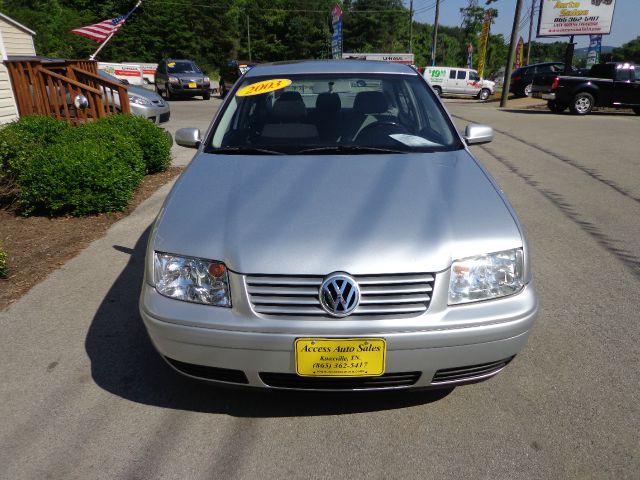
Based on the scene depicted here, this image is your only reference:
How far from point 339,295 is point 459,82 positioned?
28419mm

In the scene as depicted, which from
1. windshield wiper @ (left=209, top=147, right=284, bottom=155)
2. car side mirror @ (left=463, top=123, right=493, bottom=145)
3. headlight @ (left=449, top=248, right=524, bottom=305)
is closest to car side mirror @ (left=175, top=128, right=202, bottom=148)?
windshield wiper @ (left=209, top=147, right=284, bottom=155)

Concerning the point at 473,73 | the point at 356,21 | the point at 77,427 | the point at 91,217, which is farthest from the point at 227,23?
the point at 77,427

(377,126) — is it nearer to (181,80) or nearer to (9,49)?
(9,49)

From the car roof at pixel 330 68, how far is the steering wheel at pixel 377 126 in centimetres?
49

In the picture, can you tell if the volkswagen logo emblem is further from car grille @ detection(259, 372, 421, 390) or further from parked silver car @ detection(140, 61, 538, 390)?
car grille @ detection(259, 372, 421, 390)

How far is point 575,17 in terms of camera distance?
837 inches

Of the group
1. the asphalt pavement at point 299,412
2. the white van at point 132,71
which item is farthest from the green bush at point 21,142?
the white van at point 132,71

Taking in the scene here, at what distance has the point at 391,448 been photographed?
226 centimetres

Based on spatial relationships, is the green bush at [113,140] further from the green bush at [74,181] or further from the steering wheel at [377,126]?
the steering wheel at [377,126]

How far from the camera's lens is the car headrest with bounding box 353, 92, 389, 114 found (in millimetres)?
3615

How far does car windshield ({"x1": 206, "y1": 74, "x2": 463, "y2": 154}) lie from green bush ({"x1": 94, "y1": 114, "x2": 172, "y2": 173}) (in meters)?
3.60

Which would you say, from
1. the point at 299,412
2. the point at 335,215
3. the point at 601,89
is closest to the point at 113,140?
the point at 335,215

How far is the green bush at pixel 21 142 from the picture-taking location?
5.62 metres

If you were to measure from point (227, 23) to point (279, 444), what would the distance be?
59.7 meters
